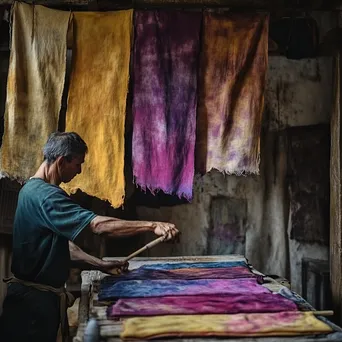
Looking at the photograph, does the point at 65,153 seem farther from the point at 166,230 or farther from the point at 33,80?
the point at 33,80

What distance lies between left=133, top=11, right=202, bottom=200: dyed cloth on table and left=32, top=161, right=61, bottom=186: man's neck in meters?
1.01

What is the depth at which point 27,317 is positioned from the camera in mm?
4008

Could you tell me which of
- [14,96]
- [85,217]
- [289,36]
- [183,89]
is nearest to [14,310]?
[85,217]

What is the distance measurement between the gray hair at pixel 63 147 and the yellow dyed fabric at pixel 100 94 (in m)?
0.79

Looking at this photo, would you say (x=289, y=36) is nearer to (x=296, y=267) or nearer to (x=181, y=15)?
(x=181, y=15)

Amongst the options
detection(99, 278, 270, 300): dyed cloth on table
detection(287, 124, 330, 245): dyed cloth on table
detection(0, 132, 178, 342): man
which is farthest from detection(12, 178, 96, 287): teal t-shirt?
detection(287, 124, 330, 245): dyed cloth on table

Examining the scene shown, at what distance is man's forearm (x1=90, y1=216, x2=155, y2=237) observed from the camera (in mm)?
3848

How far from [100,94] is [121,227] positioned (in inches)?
64.1

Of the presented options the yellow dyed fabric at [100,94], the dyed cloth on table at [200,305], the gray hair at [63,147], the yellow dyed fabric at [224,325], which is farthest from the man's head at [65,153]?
the yellow dyed fabric at [224,325]

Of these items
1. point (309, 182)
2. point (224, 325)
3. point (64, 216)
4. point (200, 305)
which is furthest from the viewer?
point (309, 182)

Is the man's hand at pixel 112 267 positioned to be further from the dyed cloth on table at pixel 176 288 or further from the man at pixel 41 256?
the man at pixel 41 256

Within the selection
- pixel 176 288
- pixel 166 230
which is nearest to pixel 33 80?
pixel 166 230

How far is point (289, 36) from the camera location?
5688 millimetres

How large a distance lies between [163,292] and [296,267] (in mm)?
3568
